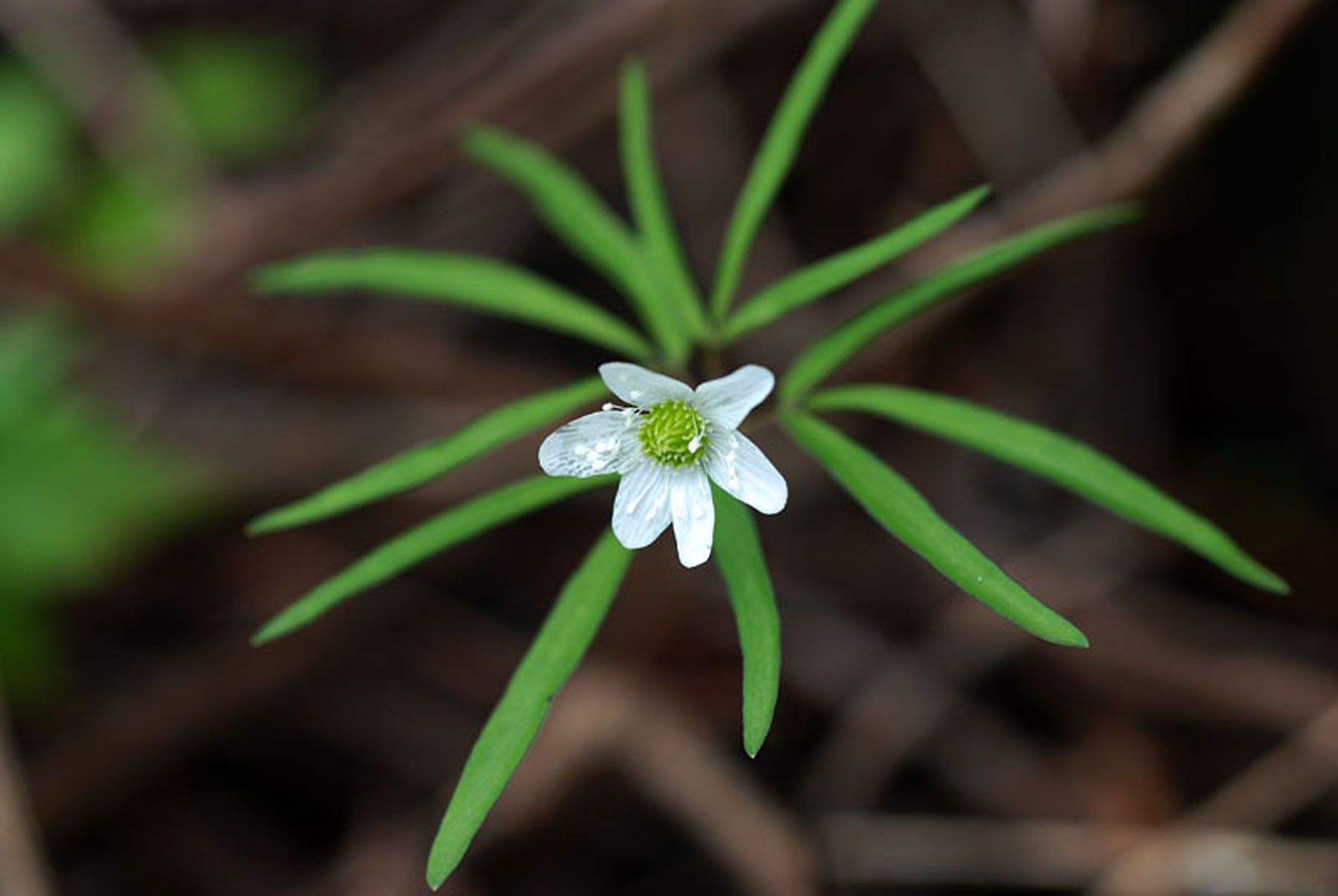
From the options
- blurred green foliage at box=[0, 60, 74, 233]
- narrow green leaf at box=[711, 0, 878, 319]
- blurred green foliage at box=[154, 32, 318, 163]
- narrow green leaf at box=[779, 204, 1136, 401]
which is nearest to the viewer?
narrow green leaf at box=[779, 204, 1136, 401]

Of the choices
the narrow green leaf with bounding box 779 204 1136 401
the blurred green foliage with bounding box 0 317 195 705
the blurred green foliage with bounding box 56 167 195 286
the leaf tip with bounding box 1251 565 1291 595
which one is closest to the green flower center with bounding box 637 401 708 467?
the narrow green leaf with bounding box 779 204 1136 401

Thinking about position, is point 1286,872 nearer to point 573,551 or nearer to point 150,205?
point 573,551

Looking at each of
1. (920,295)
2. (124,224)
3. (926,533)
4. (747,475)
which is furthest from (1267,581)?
(124,224)

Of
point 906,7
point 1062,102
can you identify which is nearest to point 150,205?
point 906,7

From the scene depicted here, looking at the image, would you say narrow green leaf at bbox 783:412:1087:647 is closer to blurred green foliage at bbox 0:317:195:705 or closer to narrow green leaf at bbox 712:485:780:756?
narrow green leaf at bbox 712:485:780:756

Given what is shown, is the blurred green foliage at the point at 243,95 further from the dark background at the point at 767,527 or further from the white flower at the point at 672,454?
the white flower at the point at 672,454

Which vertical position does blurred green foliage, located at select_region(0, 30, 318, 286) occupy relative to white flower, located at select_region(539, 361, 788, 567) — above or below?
above
